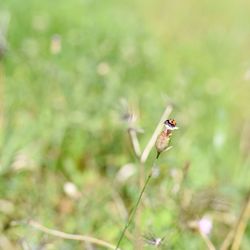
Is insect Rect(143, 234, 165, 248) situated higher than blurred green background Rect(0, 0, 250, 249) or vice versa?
blurred green background Rect(0, 0, 250, 249)

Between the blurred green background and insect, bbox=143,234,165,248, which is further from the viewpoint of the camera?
the blurred green background

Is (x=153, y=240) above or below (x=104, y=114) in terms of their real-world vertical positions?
below

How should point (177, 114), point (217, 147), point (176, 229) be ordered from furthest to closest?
1. point (177, 114)
2. point (217, 147)
3. point (176, 229)

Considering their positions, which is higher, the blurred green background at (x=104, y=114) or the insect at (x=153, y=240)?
the blurred green background at (x=104, y=114)

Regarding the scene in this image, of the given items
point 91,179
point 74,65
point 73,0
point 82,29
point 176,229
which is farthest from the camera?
point 73,0

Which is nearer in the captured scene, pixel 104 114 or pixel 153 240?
pixel 153 240

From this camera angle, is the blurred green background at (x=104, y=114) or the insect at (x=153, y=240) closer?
the insect at (x=153, y=240)

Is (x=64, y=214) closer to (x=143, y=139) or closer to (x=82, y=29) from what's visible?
(x=143, y=139)

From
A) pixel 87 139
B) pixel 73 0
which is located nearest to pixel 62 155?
pixel 87 139
